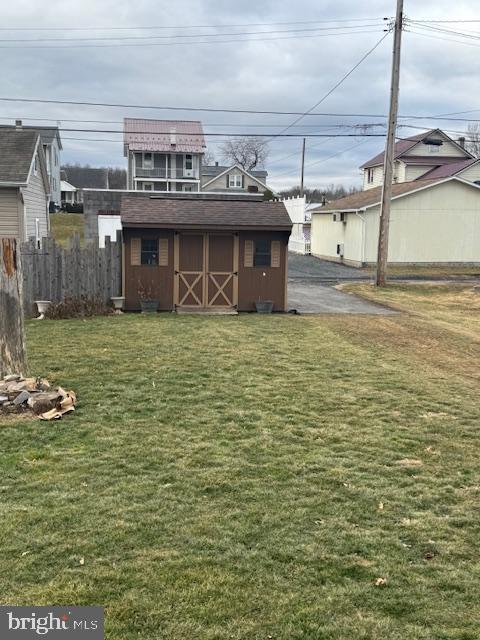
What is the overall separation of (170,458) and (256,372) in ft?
11.9

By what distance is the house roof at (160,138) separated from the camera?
2127 inches

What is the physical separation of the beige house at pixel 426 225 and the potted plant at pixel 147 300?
680 inches

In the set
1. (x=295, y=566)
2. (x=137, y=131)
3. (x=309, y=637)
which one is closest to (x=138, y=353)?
(x=295, y=566)

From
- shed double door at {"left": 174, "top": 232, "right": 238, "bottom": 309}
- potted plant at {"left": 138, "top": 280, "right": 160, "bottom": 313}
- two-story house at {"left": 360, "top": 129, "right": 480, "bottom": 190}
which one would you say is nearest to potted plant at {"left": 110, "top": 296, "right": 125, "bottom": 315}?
potted plant at {"left": 138, "top": 280, "right": 160, "bottom": 313}

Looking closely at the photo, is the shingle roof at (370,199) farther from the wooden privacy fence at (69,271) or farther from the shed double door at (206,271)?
the wooden privacy fence at (69,271)

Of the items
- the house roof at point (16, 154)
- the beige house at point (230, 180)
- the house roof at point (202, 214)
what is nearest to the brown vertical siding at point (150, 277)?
the house roof at point (202, 214)

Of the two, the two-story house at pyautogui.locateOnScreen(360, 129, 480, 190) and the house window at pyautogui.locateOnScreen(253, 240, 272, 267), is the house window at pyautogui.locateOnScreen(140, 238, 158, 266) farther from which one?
the two-story house at pyautogui.locateOnScreen(360, 129, 480, 190)

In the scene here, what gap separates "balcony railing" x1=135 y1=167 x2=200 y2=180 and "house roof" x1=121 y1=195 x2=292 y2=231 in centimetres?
4045

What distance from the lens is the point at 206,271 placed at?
1575 centimetres

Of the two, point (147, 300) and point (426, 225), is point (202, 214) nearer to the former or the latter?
point (147, 300)

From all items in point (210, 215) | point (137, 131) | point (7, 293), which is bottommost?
point (7, 293)

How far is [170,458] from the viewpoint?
5484 mm

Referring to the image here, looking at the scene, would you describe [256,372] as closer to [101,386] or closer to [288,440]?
[101,386]

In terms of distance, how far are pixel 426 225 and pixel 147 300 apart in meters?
20.0
